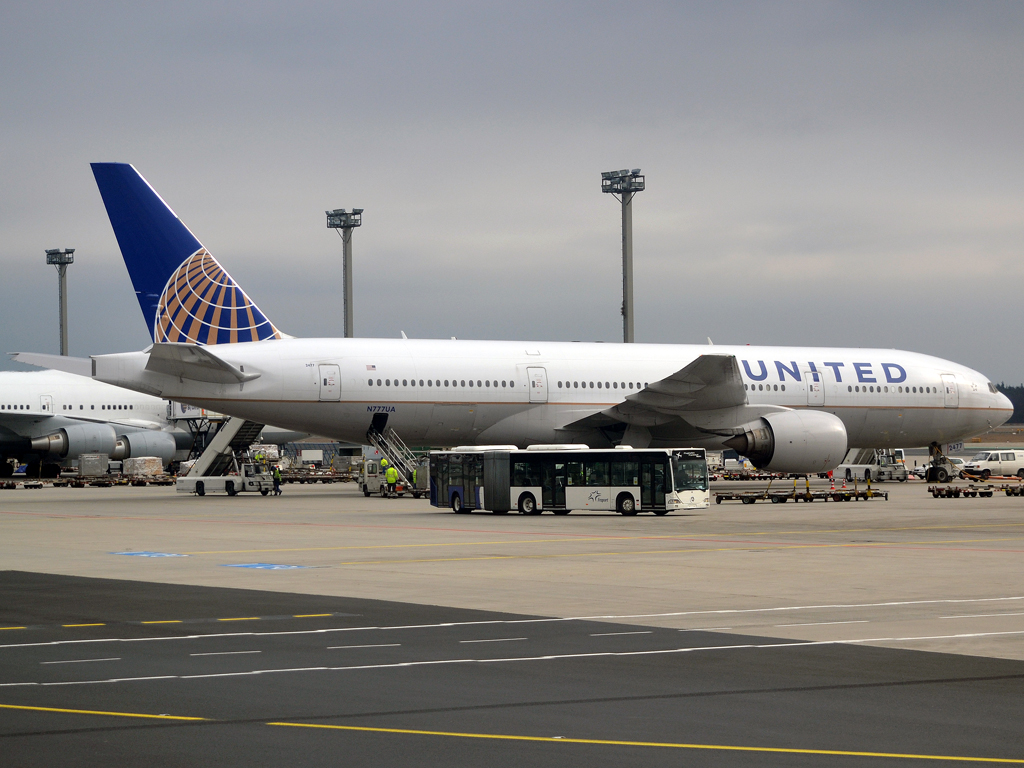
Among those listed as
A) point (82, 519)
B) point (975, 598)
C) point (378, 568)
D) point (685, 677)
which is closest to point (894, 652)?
point (685, 677)

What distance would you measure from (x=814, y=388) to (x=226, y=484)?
876 inches

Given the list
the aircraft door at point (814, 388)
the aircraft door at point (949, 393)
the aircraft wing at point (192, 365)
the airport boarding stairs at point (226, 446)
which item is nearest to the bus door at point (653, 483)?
the aircraft wing at point (192, 365)

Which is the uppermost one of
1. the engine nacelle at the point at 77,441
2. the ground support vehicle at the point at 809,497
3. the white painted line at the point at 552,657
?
the engine nacelle at the point at 77,441

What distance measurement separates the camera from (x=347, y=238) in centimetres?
8594

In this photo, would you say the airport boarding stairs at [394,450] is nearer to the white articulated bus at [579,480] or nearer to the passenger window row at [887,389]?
the white articulated bus at [579,480]

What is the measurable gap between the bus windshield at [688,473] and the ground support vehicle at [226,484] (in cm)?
1936

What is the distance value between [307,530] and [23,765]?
868 inches

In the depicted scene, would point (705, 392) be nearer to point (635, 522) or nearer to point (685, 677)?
point (635, 522)

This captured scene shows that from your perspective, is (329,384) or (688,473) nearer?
(688,473)

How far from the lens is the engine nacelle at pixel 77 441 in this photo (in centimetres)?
6725

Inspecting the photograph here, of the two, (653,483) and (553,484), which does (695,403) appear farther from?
(553,484)

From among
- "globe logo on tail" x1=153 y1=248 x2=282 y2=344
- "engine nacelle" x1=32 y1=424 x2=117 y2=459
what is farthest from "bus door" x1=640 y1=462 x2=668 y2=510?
"engine nacelle" x1=32 y1=424 x2=117 y2=459

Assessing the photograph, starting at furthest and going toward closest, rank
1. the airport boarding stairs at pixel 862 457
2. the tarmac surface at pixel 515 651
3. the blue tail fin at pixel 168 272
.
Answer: the airport boarding stairs at pixel 862 457 < the blue tail fin at pixel 168 272 < the tarmac surface at pixel 515 651

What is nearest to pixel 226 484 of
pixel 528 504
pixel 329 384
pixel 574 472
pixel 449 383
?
pixel 329 384
